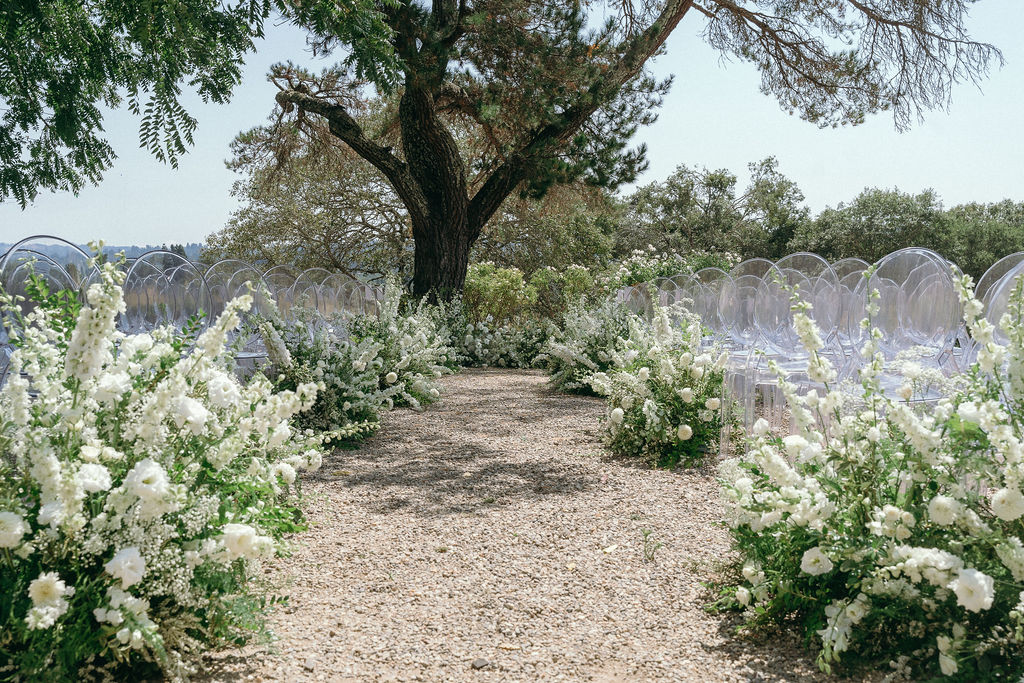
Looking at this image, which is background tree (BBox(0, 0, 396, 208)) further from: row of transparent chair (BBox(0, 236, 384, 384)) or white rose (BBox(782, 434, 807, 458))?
white rose (BBox(782, 434, 807, 458))

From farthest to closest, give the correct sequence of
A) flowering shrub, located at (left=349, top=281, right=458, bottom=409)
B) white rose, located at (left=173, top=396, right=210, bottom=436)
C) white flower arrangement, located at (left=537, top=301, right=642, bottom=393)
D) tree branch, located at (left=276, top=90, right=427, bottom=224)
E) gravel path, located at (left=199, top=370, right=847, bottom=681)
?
tree branch, located at (left=276, top=90, right=427, bottom=224) < white flower arrangement, located at (left=537, top=301, right=642, bottom=393) < flowering shrub, located at (left=349, top=281, right=458, bottom=409) < gravel path, located at (left=199, top=370, right=847, bottom=681) < white rose, located at (left=173, top=396, right=210, bottom=436)

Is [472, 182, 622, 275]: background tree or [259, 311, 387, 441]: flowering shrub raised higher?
[472, 182, 622, 275]: background tree

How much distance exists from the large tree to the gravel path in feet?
8.96

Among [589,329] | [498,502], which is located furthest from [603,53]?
[498,502]

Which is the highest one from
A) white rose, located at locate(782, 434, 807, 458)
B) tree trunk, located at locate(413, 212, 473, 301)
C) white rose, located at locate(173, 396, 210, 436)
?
tree trunk, located at locate(413, 212, 473, 301)

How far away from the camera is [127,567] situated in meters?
1.73

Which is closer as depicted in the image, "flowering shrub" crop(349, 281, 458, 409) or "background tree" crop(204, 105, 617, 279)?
"flowering shrub" crop(349, 281, 458, 409)

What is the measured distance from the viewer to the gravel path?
2.22 metres

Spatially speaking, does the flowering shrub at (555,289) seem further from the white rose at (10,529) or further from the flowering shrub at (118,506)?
the white rose at (10,529)

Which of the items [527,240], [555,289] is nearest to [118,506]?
[555,289]

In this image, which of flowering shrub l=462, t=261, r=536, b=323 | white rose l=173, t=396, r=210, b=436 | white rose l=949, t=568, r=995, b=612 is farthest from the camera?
flowering shrub l=462, t=261, r=536, b=323

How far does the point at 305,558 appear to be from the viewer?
123 inches

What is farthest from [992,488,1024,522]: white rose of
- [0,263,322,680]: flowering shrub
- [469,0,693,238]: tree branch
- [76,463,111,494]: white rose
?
[469,0,693,238]: tree branch

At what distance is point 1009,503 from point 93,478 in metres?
2.13
